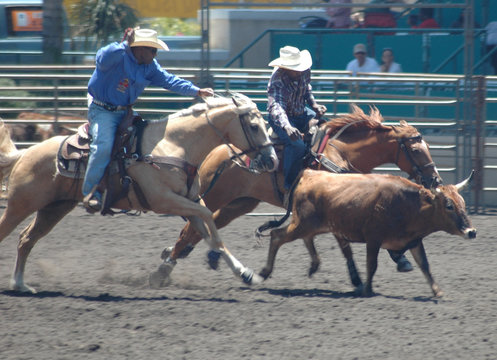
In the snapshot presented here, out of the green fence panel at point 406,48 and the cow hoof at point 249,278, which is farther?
the green fence panel at point 406,48

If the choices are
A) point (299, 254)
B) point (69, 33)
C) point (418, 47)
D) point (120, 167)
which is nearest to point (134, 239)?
point (299, 254)

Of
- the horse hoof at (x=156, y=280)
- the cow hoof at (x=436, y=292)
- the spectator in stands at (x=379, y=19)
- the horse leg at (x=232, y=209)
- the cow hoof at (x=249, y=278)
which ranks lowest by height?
the horse hoof at (x=156, y=280)

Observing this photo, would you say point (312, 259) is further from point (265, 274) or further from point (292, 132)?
point (292, 132)

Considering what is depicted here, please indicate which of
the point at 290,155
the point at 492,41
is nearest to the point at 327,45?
the point at 492,41

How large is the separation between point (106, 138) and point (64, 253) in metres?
2.13

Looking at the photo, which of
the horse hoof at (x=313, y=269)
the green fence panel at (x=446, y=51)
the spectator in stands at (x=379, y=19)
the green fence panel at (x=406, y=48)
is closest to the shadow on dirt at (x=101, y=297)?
the horse hoof at (x=313, y=269)

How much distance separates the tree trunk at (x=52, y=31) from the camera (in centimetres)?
1321

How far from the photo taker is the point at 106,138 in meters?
5.87

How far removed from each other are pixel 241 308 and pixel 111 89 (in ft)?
6.30

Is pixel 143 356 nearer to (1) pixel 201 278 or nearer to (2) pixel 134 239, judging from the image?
(1) pixel 201 278

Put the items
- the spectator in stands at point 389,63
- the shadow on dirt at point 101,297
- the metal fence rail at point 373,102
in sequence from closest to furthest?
the shadow on dirt at point 101,297 < the metal fence rail at point 373,102 < the spectator in stands at point 389,63

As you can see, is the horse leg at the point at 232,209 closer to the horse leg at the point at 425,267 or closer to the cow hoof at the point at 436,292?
the horse leg at the point at 425,267

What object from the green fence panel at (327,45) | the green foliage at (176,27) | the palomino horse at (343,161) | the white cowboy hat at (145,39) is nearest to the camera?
the white cowboy hat at (145,39)

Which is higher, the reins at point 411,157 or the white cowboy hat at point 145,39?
the white cowboy hat at point 145,39
